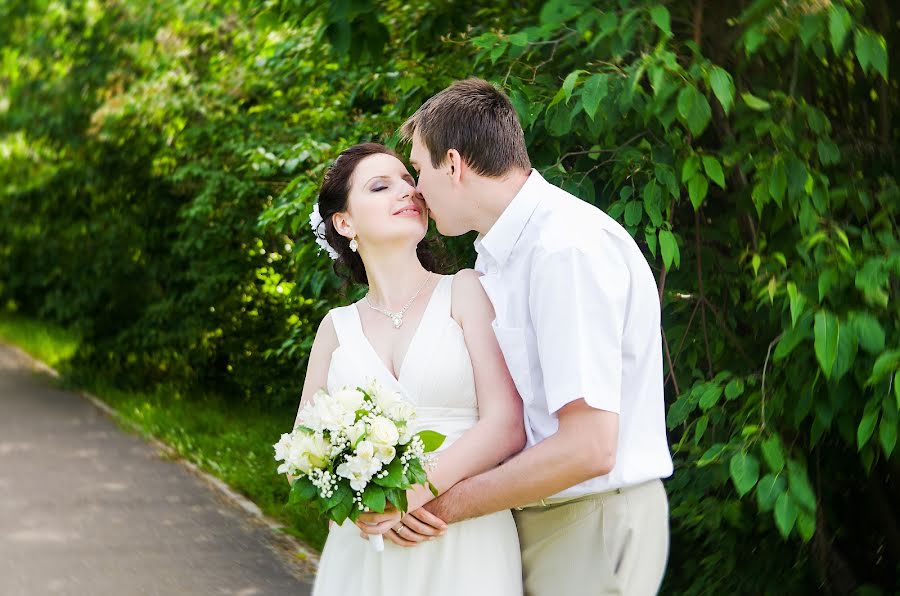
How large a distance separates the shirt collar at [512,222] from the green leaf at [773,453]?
118 cm

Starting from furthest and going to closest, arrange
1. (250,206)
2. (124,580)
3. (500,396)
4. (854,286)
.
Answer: (250,206)
(124,580)
(854,286)
(500,396)

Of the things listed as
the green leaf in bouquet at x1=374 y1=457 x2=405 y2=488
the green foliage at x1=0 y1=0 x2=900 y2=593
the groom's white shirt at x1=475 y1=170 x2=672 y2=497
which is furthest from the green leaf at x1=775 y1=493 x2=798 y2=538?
the green leaf in bouquet at x1=374 y1=457 x2=405 y2=488

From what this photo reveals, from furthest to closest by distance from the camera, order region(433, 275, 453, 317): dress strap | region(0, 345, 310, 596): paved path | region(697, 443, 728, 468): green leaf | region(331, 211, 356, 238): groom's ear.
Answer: region(0, 345, 310, 596): paved path < region(697, 443, 728, 468): green leaf < region(331, 211, 356, 238): groom's ear < region(433, 275, 453, 317): dress strap

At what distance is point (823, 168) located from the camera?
399 cm

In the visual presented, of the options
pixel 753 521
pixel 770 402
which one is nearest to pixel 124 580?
pixel 753 521

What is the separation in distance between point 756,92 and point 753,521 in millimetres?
1702

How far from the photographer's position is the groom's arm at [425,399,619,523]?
2.45m

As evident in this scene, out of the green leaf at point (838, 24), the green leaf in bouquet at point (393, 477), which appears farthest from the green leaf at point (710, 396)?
the green leaf in bouquet at point (393, 477)

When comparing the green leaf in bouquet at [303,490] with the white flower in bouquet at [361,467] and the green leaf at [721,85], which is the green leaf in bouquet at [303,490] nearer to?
the white flower in bouquet at [361,467]

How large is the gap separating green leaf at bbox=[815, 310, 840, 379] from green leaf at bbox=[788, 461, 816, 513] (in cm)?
35

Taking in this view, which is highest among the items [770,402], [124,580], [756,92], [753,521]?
[756,92]

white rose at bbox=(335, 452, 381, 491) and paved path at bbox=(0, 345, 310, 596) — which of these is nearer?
white rose at bbox=(335, 452, 381, 491)

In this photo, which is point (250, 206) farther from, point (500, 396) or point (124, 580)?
point (500, 396)

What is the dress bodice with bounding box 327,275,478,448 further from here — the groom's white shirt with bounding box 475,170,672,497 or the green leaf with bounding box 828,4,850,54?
the green leaf with bounding box 828,4,850,54
